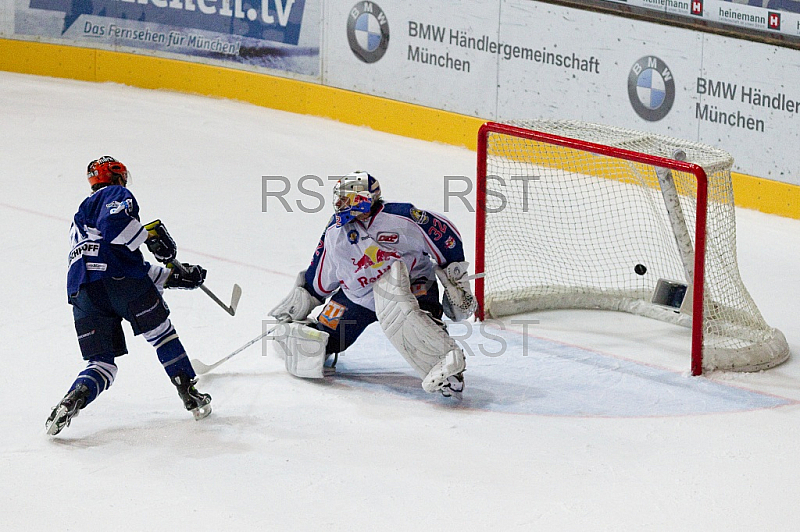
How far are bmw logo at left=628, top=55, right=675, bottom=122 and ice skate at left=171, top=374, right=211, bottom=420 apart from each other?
447 centimetres

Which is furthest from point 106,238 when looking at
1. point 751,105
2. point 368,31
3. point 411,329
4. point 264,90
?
point 264,90

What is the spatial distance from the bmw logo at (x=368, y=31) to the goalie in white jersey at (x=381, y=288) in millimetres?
4546

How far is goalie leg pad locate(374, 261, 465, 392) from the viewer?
194 inches

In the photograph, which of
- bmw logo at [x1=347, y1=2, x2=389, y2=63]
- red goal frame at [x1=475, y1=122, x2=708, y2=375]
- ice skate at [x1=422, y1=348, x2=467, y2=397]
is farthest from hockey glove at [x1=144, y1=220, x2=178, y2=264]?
bmw logo at [x1=347, y1=2, x2=389, y2=63]

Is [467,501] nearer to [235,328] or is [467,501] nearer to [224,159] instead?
[235,328]

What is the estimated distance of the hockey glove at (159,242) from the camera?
4.66 metres

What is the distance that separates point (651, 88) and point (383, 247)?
375cm

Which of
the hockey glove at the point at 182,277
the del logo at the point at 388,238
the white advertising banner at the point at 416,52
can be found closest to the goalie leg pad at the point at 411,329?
the del logo at the point at 388,238

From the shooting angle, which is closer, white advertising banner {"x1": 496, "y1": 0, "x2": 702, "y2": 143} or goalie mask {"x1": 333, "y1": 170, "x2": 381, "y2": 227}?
goalie mask {"x1": 333, "y1": 170, "x2": 381, "y2": 227}

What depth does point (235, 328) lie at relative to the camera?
5883 mm

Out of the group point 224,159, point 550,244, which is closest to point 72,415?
point 550,244

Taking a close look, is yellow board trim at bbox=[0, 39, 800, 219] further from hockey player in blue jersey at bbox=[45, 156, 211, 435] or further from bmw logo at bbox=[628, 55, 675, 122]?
hockey player in blue jersey at bbox=[45, 156, 211, 435]

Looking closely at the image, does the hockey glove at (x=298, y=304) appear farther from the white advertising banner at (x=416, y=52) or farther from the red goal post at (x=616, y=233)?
the white advertising banner at (x=416, y=52)

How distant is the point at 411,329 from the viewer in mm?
4922
